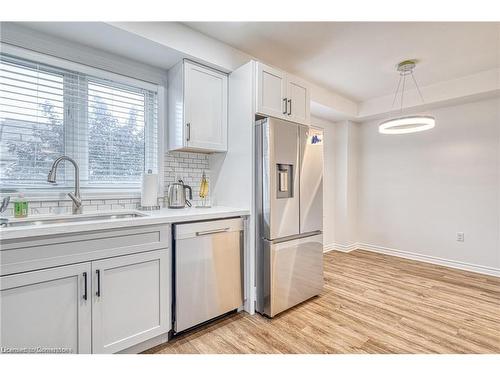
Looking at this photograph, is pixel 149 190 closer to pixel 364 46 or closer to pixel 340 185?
pixel 364 46

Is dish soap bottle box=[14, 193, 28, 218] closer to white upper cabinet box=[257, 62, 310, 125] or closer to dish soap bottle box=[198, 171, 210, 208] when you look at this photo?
dish soap bottle box=[198, 171, 210, 208]

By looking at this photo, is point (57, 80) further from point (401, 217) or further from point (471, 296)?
point (401, 217)

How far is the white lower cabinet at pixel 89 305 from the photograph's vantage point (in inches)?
52.3

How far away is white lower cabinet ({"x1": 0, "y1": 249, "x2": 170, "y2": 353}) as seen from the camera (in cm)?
133

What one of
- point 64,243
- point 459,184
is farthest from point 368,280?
point 64,243

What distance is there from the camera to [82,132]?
2.10 metres

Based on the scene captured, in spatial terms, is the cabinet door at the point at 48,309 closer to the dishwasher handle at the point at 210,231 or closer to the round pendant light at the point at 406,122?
the dishwasher handle at the point at 210,231

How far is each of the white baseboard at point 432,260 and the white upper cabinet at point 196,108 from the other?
3386 mm

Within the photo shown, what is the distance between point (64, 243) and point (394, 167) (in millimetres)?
4399

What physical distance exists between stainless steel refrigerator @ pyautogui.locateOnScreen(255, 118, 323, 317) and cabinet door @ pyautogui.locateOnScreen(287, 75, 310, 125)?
189 millimetres

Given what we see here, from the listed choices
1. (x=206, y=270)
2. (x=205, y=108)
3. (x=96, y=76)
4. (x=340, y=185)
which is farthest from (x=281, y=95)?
(x=340, y=185)

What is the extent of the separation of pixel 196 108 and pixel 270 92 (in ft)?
2.28

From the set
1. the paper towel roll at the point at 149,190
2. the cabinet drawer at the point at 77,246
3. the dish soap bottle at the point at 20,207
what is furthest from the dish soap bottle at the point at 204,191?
the dish soap bottle at the point at 20,207

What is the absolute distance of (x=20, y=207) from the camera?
1.72m
